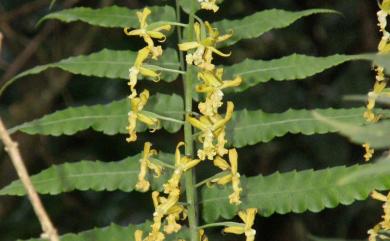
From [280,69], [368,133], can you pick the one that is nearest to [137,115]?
[280,69]

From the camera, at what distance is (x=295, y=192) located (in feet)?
6.78

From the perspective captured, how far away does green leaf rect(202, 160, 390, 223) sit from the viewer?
1.97m

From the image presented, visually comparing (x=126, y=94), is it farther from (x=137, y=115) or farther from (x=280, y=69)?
(x=137, y=115)

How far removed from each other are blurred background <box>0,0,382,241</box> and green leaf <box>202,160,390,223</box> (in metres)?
1.58

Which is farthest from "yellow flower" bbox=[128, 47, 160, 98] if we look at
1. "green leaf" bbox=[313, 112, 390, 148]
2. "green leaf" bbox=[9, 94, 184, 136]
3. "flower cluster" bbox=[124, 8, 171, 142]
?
"green leaf" bbox=[313, 112, 390, 148]

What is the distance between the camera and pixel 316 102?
399 cm

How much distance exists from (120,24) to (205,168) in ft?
4.93

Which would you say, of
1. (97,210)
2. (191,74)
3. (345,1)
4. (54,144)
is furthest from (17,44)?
(191,74)

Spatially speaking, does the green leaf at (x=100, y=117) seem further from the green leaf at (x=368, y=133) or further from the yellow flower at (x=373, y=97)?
the green leaf at (x=368, y=133)

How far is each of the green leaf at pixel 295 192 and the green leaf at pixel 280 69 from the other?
23cm

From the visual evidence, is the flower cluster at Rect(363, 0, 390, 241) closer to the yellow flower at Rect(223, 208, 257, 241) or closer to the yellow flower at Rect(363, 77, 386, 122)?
the yellow flower at Rect(363, 77, 386, 122)

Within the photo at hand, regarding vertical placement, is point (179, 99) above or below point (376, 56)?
above

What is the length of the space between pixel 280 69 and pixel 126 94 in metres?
1.85

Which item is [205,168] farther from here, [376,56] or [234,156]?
[376,56]
